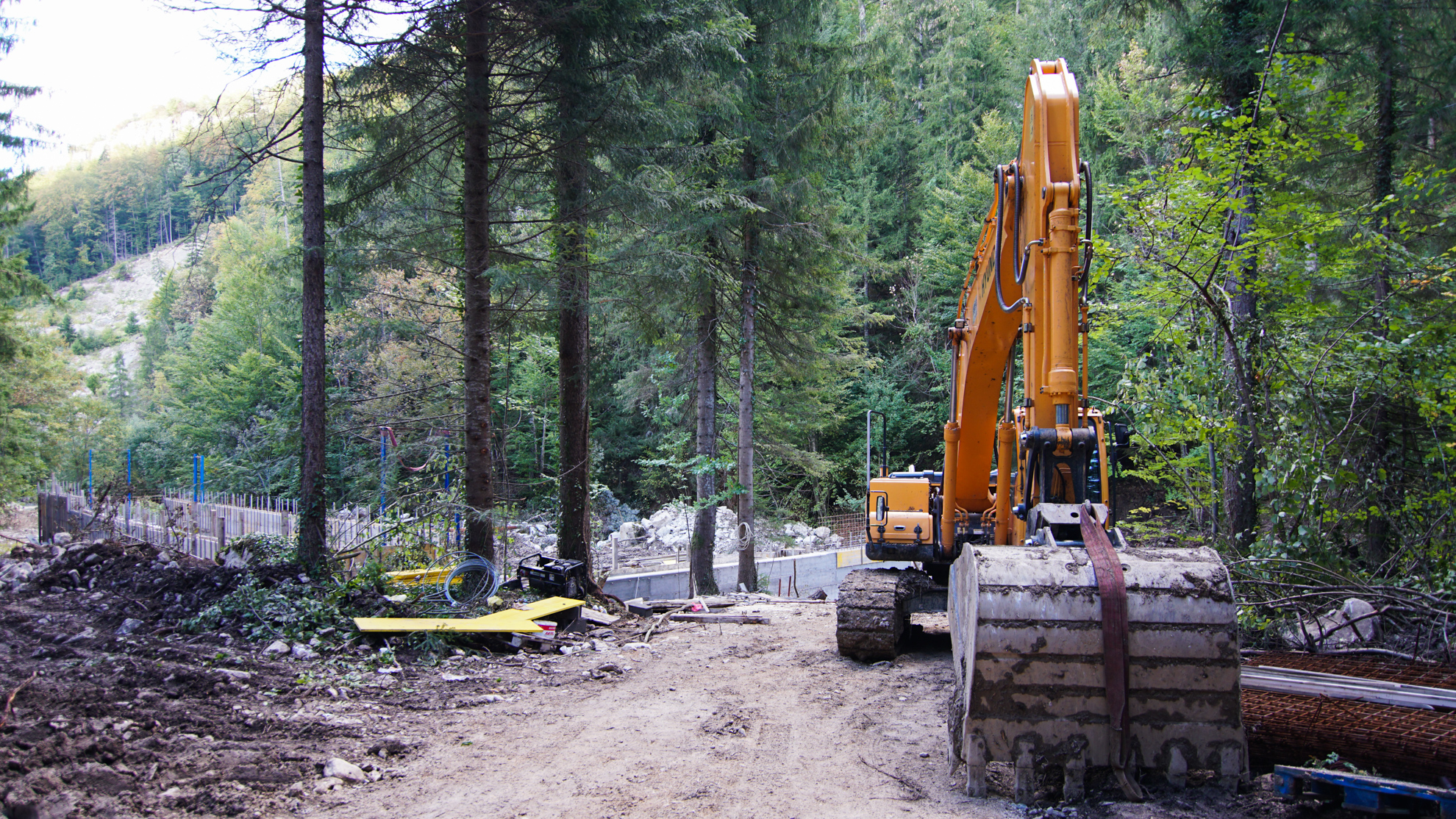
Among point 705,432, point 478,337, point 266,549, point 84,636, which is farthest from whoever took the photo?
point 705,432

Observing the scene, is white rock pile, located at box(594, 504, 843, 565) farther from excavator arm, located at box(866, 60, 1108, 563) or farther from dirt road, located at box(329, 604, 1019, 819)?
dirt road, located at box(329, 604, 1019, 819)

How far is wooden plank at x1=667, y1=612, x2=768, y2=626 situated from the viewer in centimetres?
1048

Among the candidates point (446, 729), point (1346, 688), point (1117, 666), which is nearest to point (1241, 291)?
point (1346, 688)

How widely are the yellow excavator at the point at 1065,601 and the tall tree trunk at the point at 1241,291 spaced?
7.94 ft

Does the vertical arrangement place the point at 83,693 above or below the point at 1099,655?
below

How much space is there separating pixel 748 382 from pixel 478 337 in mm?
Result: 7629

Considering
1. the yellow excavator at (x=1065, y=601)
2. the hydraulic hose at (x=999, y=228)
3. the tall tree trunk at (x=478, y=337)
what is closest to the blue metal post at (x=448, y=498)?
the tall tree trunk at (x=478, y=337)

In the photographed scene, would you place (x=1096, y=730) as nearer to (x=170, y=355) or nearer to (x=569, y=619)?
(x=569, y=619)

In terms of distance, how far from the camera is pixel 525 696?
6.67 m

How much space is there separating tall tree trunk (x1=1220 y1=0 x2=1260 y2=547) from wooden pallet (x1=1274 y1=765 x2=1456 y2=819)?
4.32 metres

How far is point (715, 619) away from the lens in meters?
10.5

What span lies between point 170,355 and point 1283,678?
5100 cm

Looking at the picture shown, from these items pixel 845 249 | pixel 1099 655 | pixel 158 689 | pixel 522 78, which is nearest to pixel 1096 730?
pixel 1099 655

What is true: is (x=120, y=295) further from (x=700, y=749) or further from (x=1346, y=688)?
(x=1346, y=688)
